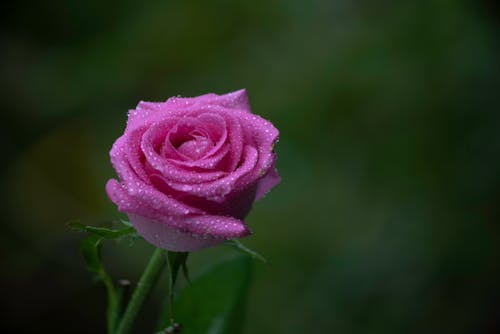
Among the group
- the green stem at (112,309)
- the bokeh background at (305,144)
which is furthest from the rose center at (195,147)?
the bokeh background at (305,144)

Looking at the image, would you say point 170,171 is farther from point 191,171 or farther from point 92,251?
point 92,251

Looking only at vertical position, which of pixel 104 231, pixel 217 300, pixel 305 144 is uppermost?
pixel 104 231

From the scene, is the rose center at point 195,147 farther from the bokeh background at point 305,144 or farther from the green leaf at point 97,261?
the bokeh background at point 305,144

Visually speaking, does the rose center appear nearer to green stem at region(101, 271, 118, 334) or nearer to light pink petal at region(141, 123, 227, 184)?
light pink petal at region(141, 123, 227, 184)

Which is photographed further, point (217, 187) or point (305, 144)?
point (305, 144)

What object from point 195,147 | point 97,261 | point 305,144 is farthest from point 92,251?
point 305,144

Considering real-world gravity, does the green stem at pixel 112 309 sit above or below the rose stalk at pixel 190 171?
below

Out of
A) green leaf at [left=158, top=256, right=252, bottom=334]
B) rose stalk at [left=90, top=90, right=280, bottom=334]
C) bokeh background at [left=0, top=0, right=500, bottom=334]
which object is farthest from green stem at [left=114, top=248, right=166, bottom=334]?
bokeh background at [left=0, top=0, right=500, bottom=334]
